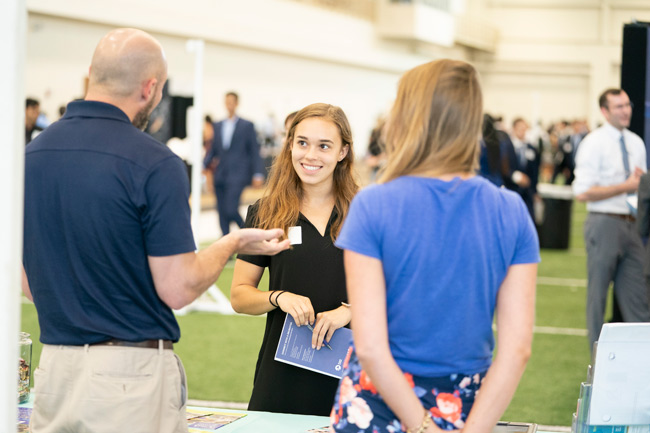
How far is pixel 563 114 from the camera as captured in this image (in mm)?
34656

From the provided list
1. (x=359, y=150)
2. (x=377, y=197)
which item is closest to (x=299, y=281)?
(x=377, y=197)

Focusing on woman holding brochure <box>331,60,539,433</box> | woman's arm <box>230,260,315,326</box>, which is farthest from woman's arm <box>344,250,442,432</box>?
woman's arm <box>230,260,315,326</box>

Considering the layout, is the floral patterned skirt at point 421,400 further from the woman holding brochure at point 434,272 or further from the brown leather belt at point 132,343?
the brown leather belt at point 132,343

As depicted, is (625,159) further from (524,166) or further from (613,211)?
(524,166)

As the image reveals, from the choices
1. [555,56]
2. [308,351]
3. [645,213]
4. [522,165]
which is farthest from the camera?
[555,56]

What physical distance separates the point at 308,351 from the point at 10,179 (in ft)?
4.28

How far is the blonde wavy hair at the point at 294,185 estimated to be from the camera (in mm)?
2713

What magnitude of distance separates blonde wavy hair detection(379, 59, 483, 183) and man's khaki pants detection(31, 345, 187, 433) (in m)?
0.71

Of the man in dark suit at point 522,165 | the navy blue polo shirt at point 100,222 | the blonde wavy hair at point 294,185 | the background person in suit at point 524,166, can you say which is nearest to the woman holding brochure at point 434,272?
the navy blue polo shirt at point 100,222

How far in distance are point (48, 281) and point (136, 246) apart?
0.75 feet

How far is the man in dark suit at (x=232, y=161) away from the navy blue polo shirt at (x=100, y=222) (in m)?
8.68

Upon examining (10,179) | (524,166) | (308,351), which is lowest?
(308,351)

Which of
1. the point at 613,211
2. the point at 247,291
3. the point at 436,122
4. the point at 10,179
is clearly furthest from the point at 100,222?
the point at 613,211

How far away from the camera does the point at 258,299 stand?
263 cm
